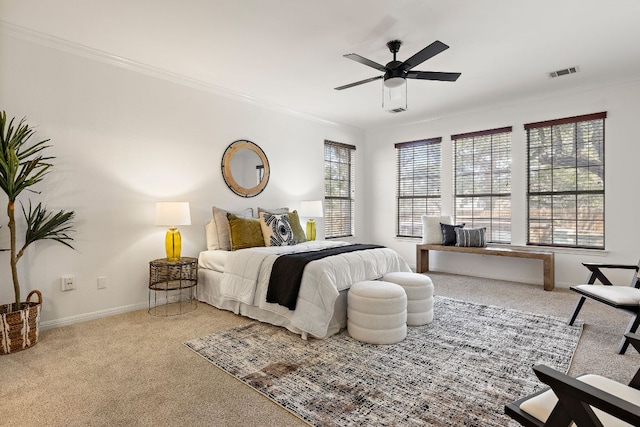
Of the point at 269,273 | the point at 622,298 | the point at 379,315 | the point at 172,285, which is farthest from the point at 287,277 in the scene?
the point at 622,298

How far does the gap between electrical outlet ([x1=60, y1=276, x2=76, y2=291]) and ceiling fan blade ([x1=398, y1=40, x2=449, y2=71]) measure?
12.3 feet

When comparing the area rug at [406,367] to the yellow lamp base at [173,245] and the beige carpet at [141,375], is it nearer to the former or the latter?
the beige carpet at [141,375]

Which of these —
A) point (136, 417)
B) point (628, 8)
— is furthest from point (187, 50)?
point (628, 8)

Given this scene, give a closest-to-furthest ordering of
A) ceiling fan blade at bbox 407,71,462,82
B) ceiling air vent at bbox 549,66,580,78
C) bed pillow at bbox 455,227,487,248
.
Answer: ceiling fan blade at bbox 407,71,462,82
ceiling air vent at bbox 549,66,580,78
bed pillow at bbox 455,227,487,248

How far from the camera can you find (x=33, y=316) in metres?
2.82

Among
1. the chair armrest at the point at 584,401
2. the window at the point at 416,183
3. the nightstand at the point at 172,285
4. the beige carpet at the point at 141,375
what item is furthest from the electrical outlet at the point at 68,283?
the window at the point at 416,183

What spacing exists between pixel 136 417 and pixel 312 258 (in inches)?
69.2

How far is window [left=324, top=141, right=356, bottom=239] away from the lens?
6324mm

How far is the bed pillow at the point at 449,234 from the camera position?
555 centimetres

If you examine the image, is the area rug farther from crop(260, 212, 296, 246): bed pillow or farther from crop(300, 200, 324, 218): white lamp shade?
crop(300, 200, 324, 218): white lamp shade

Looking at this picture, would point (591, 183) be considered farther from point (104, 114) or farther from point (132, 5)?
point (104, 114)

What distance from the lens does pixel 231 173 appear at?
186 inches

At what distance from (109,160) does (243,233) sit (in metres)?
1.61

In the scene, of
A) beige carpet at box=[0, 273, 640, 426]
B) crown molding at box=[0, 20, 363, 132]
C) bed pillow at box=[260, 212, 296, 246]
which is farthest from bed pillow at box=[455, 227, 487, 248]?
crown molding at box=[0, 20, 363, 132]
